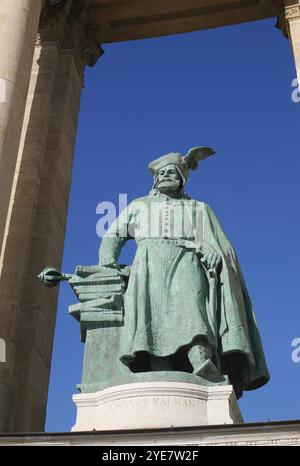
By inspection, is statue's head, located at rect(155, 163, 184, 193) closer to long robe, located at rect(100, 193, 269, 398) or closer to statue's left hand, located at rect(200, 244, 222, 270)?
long robe, located at rect(100, 193, 269, 398)

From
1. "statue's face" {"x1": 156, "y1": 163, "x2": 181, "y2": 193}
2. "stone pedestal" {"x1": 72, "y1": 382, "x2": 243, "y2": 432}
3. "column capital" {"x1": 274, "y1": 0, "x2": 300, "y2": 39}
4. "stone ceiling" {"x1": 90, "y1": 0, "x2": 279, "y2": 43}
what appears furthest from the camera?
"stone ceiling" {"x1": 90, "y1": 0, "x2": 279, "y2": 43}

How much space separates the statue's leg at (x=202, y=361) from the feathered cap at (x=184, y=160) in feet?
9.33

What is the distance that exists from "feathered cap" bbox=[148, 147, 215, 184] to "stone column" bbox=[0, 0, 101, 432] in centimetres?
337

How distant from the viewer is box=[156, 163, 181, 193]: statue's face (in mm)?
10312

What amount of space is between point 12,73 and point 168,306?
451 centimetres

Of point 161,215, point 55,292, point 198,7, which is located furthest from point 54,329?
point 198,7

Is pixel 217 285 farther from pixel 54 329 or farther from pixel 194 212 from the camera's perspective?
pixel 54 329

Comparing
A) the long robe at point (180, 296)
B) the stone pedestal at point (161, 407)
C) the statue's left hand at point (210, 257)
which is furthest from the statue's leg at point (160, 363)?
the statue's left hand at point (210, 257)

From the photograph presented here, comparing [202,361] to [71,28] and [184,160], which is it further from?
[71,28]

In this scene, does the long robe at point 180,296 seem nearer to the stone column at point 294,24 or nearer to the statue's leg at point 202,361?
the statue's leg at point 202,361

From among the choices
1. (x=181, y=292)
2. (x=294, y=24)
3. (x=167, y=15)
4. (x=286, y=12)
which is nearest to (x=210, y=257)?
(x=181, y=292)

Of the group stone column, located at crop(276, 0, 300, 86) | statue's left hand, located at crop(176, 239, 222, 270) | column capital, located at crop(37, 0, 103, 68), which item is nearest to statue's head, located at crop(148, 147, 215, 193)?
statue's left hand, located at crop(176, 239, 222, 270)

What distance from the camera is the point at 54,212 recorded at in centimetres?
1377

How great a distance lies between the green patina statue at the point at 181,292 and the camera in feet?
28.6
